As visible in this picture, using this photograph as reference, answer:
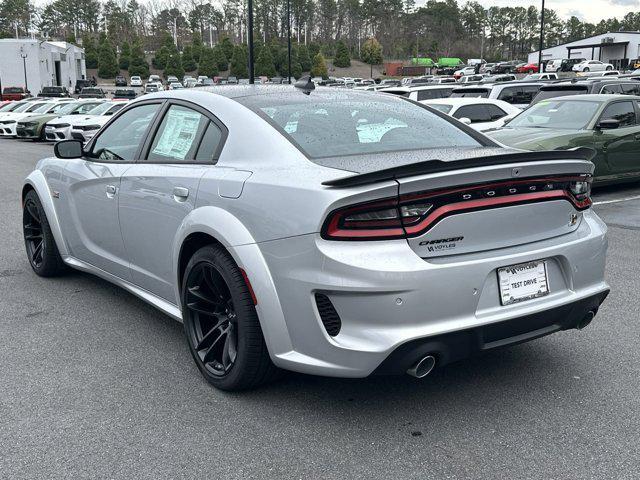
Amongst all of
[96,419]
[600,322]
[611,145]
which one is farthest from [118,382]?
[611,145]

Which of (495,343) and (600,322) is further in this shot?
(600,322)

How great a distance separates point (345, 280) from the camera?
9.44 ft

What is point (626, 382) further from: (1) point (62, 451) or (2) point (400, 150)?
(1) point (62, 451)

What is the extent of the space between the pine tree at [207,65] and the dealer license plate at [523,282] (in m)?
100

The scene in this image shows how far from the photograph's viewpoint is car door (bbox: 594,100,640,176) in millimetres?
10086

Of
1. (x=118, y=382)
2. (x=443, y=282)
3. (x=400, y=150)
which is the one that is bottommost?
(x=118, y=382)

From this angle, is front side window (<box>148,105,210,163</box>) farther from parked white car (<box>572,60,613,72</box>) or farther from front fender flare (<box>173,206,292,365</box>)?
parked white car (<box>572,60,613,72</box>)

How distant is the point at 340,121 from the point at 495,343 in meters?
1.53

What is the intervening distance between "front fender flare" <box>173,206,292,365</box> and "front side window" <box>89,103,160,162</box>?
131cm

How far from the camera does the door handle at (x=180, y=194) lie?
3743 millimetres

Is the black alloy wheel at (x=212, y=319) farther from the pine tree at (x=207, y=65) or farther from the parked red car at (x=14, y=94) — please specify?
the pine tree at (x=207, y=65)

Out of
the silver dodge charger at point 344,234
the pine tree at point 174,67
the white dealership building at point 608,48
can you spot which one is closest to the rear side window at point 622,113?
the silver dodge charger at point 344,234

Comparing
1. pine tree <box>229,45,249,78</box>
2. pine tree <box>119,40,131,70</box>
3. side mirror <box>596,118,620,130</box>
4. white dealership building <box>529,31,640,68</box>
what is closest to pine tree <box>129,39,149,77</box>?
pine tree <box>119,40,131,70</box>

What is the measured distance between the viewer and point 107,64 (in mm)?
97312
